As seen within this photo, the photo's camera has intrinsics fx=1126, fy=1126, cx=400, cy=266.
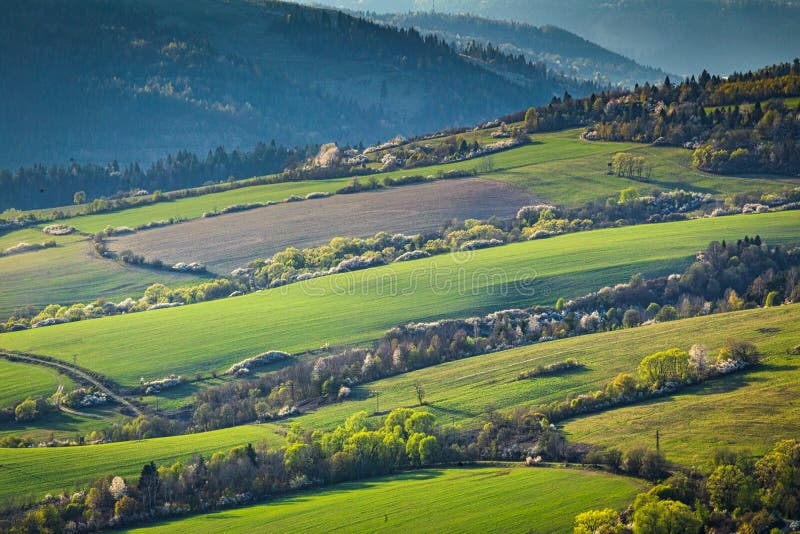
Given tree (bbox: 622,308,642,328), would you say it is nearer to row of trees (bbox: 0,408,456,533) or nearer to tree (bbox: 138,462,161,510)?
row of trees (bbox: 0,408,456,533)

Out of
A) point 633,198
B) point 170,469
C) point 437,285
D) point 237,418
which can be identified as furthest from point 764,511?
point 633,198

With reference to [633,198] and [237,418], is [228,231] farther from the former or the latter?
[237,418]

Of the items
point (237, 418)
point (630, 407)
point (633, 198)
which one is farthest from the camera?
point (633, 198)

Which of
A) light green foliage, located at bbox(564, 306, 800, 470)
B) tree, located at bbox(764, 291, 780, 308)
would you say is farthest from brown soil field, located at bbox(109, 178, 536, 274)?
light green foliage, located at bbox(564, 306, 800, 470)

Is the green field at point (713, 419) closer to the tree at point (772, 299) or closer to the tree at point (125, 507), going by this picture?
the tree at point (772, 299)

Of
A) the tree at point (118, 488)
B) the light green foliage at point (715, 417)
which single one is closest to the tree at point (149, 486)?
the tree at point (118, 488)
